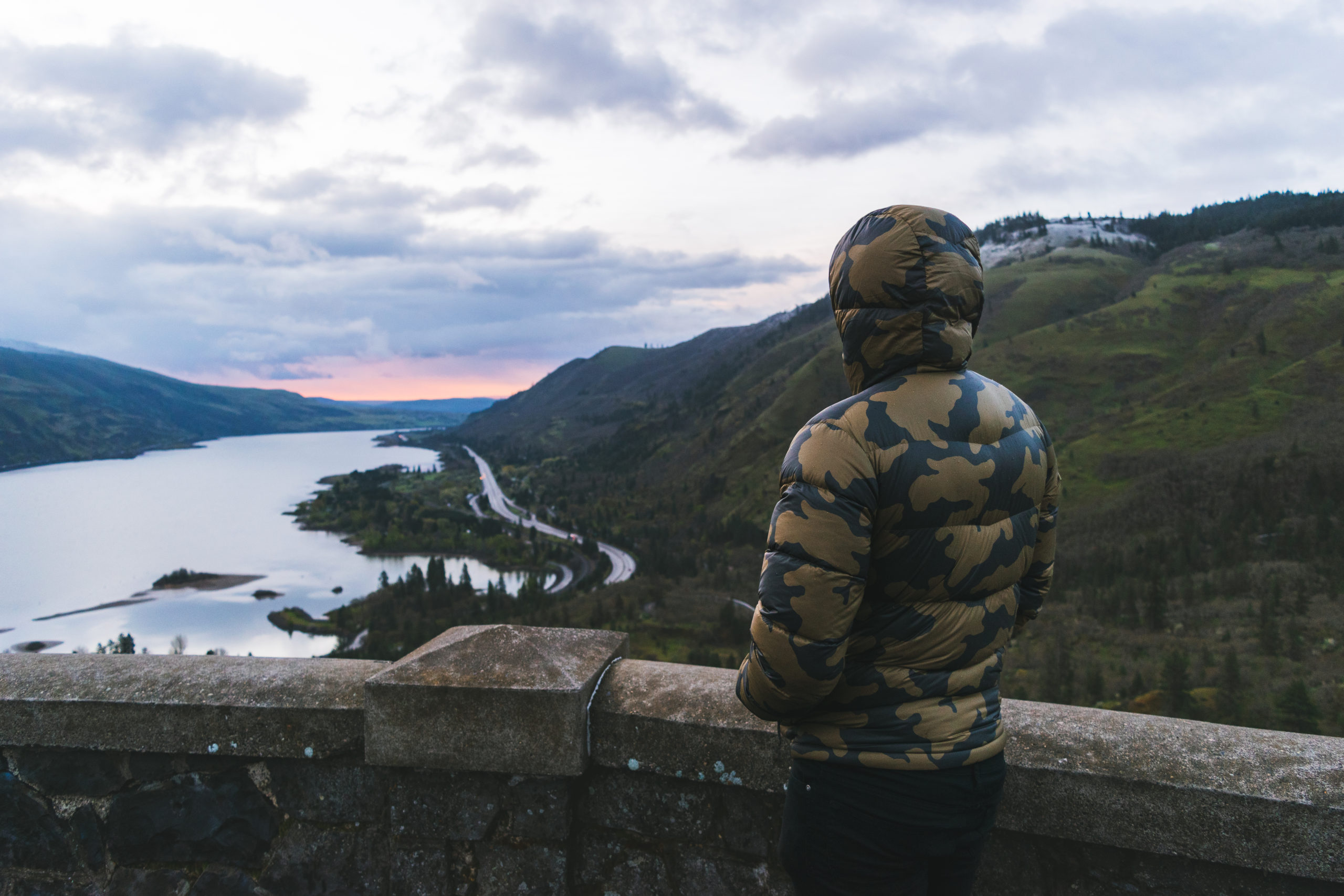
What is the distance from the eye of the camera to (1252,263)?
315ft

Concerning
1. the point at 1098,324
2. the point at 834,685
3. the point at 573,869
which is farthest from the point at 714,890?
the point at 1098,324

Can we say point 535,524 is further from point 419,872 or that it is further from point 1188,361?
point 419,872

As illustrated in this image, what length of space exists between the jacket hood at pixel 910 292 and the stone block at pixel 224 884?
9.12ft

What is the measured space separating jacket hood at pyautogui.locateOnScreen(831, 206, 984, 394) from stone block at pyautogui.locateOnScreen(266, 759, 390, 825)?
7.22 feet

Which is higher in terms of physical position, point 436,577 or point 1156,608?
point 1156,608

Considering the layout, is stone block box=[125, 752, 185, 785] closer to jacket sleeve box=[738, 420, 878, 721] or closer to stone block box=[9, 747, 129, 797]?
stone block box=[9, 747, 129, 797]

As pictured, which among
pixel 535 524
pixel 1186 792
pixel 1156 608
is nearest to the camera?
pixel 1186 792

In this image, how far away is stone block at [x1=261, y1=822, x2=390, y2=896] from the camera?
8.63ft

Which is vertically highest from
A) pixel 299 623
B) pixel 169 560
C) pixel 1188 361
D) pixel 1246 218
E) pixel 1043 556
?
pixel 1246 218

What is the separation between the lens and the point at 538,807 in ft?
8.33

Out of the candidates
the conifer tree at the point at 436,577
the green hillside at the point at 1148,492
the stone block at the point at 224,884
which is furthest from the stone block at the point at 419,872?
the conifer tree at the point at 436,577

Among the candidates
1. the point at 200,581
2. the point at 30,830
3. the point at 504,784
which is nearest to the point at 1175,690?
the point at 504,784

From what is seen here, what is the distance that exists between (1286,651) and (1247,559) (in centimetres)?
1919

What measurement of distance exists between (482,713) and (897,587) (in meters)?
1.51
